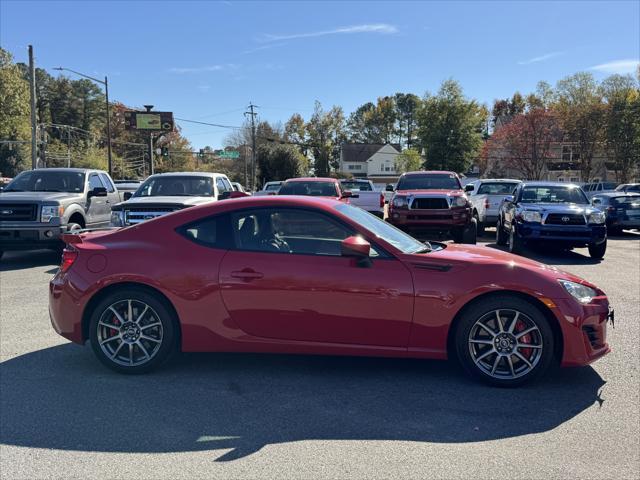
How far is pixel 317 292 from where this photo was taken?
424 centimetres

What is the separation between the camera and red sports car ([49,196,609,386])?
13.8ft

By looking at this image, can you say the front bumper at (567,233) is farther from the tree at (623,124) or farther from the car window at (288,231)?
the tree at (623,124)

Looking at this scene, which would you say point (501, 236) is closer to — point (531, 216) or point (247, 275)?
point (531, 216)

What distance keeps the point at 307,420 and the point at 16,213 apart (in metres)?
9.26

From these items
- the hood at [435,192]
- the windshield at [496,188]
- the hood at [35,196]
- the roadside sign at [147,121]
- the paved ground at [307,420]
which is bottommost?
the paved ground at [307,420]

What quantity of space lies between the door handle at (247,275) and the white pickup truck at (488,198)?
1224 cm

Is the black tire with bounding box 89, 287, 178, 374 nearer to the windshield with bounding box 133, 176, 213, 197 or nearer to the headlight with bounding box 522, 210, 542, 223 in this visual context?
the windshield with bounding box 133, 176, 213, 197

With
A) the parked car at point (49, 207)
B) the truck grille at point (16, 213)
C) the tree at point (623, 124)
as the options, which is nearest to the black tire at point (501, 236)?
the parked car at point (49, 207)

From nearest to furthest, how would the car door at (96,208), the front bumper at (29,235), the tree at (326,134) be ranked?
the front bumper at (29,235) → the car door at (96,208) → the tree at (326,134)

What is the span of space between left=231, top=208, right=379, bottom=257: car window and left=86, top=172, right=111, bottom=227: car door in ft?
27.7

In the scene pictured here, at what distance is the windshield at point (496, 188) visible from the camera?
17.5 m

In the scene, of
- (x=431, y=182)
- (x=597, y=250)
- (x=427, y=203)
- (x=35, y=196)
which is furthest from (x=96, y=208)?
(x=597, y=250)

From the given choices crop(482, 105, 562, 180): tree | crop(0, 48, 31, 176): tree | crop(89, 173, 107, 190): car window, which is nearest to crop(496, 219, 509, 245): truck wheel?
crop(89, 173, 107, 190): car window

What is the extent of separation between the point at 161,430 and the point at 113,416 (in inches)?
18.2
